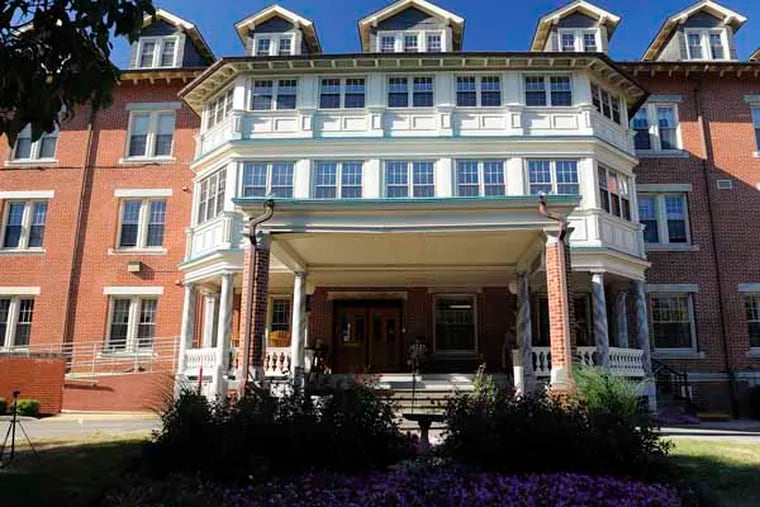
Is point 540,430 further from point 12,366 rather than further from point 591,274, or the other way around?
point 12,366

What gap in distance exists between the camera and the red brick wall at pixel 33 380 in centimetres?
1636

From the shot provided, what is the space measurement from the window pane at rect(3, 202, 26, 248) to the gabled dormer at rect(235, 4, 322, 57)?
10140mm

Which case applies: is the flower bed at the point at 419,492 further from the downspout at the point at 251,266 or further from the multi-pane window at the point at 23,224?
the multi-pane window at the point at 23,224

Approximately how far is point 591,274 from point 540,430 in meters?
9.95

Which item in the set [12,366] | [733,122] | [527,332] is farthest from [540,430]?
[733,122]

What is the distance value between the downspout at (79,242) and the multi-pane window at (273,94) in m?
5.93

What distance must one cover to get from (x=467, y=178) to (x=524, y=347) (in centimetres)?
554

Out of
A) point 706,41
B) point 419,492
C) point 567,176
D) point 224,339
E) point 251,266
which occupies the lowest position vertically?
point 419,492

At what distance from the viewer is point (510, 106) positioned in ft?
57.9

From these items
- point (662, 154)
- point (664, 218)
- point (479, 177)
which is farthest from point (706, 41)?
point (479, 177)

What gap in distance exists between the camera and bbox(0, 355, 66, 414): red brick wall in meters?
16.4

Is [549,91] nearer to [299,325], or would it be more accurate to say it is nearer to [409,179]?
[409,179]

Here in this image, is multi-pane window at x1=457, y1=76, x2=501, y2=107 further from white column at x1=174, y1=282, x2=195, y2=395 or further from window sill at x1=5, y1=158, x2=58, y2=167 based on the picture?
window sill at x1=5, y1=158, x2=58, y2=167

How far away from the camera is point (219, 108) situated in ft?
62.6
